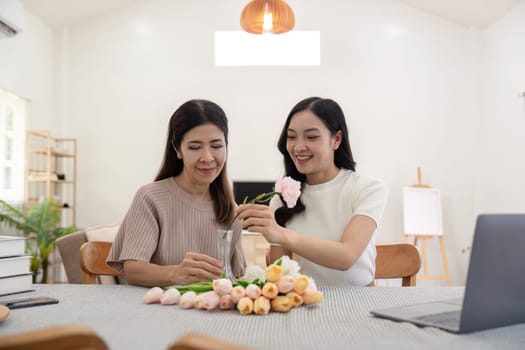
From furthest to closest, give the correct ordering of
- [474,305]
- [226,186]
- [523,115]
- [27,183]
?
[27,183], [523,115], [226,186], [474,305]

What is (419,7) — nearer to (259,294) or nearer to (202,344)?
(259,294)

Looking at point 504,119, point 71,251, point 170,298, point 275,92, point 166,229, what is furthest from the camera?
point 275,92

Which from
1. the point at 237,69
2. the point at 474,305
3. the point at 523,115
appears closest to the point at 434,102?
the point at 523,115

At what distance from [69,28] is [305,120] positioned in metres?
5.48

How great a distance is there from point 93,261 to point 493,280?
129cm

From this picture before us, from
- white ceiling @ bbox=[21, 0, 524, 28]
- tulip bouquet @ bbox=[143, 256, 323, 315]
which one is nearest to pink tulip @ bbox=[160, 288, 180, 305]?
tulip bouquet @ bbox=[143, 256, 323, 315]

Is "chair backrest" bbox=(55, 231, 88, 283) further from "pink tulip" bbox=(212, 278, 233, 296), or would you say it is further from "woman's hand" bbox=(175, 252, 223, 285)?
"pink tulip" bbox=(212, 278, 233, 296)

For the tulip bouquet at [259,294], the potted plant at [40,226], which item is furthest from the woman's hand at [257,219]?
the potted plant at [40,226]

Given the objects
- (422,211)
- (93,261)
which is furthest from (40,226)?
(422,211)

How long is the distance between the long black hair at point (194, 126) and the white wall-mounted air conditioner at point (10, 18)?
366cm

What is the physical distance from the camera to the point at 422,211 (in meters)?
5.75

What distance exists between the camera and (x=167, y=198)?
164 cm

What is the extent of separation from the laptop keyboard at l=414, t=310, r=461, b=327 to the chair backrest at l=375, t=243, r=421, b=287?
2.54 ft

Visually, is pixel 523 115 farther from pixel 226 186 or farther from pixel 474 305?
pixel 474 305
